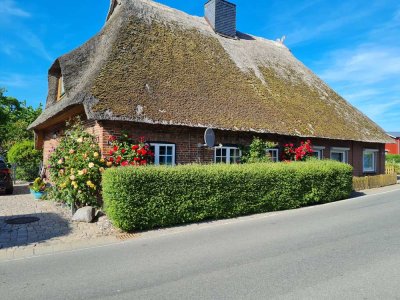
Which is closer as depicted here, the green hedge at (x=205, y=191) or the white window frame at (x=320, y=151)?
the green hedge at (x=205, y=191)

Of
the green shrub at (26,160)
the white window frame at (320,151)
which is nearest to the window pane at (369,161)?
the white window frame at (320,151)

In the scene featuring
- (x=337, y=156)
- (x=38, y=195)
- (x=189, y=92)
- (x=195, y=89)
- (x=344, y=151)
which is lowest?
(x=38, y=195)

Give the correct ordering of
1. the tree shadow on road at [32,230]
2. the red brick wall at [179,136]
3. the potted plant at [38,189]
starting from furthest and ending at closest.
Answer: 1. the potted plant at [38,189]
2. the red brick wall at [179,136]
3. the tree shadow on road at [32,230]

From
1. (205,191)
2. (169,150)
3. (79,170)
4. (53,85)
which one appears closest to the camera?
(205,191)

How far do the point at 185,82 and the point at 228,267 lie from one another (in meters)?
8.86

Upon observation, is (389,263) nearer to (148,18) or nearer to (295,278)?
(295,278)

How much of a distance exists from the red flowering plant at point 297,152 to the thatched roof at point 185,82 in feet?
2.10

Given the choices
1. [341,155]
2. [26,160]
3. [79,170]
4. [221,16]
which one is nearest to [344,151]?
[341,155]

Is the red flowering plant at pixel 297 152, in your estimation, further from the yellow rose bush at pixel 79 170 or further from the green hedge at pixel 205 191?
the yellow rose bush at pixel 79 170

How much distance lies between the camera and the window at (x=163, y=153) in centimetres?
1118

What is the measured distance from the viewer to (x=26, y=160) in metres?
20.3

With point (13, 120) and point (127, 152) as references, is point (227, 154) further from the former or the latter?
point (13, 120)

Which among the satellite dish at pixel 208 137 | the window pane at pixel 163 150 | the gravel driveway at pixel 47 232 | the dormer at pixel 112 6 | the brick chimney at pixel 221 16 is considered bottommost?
the gravel driveway at pixel 47 232

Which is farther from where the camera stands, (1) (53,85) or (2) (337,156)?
(2) (337,156)
